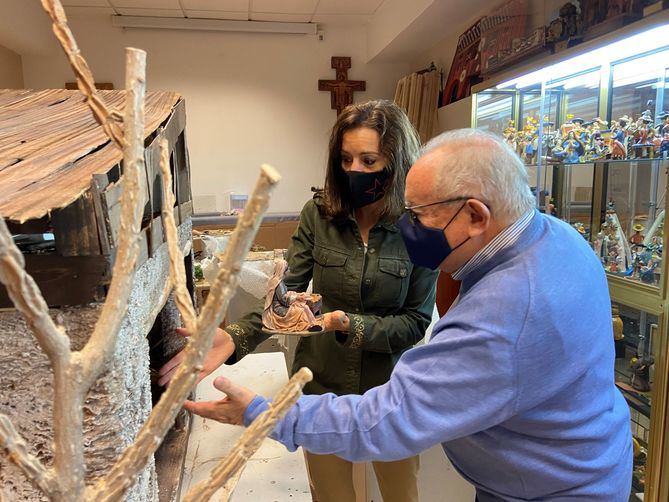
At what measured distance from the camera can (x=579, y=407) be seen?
3.20 feet

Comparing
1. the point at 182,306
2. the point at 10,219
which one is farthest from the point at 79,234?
the point at 182,306

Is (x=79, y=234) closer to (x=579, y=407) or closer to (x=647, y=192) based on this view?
(x=579, y=407)

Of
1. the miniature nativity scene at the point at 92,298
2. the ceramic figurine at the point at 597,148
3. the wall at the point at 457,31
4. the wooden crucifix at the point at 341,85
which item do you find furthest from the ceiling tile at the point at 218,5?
the miniature nativity scene at the point at 92,298

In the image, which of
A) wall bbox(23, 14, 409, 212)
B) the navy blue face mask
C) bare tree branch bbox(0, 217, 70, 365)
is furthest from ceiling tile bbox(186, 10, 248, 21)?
bare tree branch bbox(0, 217, 70, 365)

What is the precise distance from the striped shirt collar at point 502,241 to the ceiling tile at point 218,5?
164 inches

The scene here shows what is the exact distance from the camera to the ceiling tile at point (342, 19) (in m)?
4.93

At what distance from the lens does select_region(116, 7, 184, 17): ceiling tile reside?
459cm

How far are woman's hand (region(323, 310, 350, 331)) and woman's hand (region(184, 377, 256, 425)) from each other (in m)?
0.45

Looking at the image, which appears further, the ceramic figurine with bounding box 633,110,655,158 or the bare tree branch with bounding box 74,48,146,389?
the ceramic figurine with bounding box 633,110,655,158

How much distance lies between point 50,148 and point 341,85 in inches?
186

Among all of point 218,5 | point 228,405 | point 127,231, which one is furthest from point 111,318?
point 218,5

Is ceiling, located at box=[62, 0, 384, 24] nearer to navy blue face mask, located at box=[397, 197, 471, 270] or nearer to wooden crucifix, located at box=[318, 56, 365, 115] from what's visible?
wooden crucifix, located at box=[318, 56, 365, 115]

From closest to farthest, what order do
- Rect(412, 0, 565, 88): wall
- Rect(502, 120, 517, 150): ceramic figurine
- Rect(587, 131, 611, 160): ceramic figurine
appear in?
1. Rect(587, 131, 611, 160): ceramic figurine
2. Rect(412, 0, 565, 88): wall
3. Rect(502, 120, 517, 150): ceramic figurine

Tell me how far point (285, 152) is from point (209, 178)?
0.86 meters
